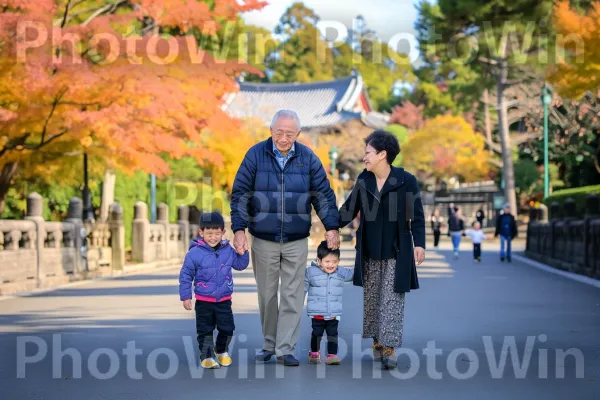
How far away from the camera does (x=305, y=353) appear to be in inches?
365

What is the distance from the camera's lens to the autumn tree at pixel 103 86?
62.9 ft

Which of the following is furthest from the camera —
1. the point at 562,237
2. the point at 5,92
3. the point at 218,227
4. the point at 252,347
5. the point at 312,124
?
the point at 312,124

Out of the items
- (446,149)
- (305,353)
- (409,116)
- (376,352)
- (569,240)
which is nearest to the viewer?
(376,352)

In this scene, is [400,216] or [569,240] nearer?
[400,216]

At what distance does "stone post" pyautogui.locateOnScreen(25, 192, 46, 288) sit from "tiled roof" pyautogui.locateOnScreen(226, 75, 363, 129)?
164 ft

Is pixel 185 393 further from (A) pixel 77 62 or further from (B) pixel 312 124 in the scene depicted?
(B) pixel 312 124

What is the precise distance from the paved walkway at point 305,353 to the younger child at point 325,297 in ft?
0.80

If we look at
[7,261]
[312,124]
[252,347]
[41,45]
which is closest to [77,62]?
[41,45]

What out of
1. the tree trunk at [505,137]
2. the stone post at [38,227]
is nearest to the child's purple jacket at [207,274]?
the stone post at [38,227]

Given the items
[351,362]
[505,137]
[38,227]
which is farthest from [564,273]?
[505,137]

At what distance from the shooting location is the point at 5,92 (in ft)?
63.4

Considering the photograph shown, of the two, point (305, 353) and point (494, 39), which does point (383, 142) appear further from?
point (494, 39)

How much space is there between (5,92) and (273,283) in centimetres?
1224

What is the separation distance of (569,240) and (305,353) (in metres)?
15.6
